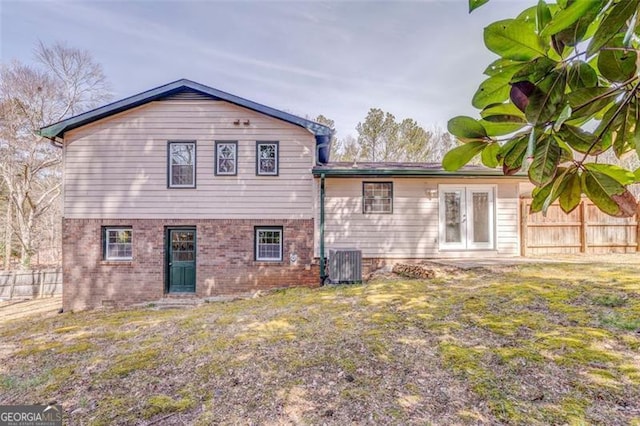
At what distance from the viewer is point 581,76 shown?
31.0 inches

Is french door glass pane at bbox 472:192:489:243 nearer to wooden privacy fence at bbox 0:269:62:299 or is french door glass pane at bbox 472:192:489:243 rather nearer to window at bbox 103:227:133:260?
window at bbox 103:227:133:260

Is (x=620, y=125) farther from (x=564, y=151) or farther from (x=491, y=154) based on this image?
(x=491, y=154)

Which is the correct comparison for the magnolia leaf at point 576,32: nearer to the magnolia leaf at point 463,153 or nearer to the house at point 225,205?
the magnolia leaf at point 463,153

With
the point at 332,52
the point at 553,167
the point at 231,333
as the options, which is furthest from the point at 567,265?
the point at 332,52

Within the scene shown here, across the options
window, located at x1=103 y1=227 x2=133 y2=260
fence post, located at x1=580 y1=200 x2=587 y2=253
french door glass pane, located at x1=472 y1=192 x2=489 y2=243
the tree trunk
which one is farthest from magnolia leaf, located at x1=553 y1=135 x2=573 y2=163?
the tree trunk

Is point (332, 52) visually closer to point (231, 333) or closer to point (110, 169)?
point (110, 169)

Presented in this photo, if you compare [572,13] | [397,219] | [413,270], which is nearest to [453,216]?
[397,219]

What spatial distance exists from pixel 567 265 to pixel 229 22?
12.0 m

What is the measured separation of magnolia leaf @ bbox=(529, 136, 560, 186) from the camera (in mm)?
785

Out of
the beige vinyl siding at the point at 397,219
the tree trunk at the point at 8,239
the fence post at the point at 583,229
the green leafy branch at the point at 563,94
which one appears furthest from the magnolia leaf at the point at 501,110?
the tree trunk at the point at 8,239

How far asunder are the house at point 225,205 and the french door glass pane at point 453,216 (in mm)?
29

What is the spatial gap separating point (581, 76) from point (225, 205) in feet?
28.5

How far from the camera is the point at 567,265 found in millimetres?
6605

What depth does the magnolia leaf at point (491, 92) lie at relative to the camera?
89 centimetres
